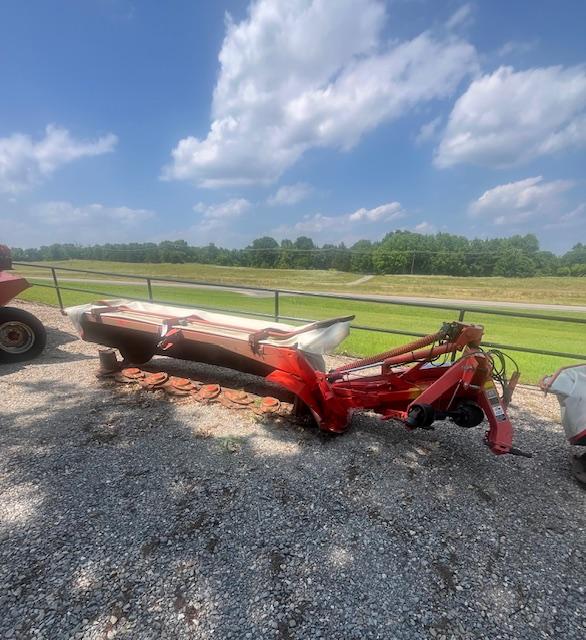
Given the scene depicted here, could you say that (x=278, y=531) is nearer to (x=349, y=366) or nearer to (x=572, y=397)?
(x=349, y=366)

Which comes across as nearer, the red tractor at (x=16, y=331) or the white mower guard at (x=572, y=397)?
the white mower guard at (x=572, y=397)

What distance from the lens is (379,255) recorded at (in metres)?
65.8

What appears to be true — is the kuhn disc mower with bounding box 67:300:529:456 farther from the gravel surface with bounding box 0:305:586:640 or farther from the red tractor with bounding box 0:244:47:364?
the red tractor with bounding box 0:244:47:364

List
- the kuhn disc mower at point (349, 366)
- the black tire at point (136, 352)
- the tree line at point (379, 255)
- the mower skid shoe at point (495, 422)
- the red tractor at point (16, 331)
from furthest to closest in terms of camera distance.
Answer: the tree line at point (379, 255) < the red tractor at point (16, 331) < the black tire at point (136, 352) < the kuhn disc mower at point (349, 366) < the mower skid shoe at point (495, 422)

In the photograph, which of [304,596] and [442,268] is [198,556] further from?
[442,268]

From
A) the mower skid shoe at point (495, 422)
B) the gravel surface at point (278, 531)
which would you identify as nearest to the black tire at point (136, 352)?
the gravel surface at point (278, 531)

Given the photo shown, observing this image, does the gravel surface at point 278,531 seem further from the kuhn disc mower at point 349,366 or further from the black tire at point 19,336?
the black tire at point 19,336

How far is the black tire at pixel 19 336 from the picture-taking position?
17.0ft

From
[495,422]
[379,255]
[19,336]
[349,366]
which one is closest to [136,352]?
[19,336]

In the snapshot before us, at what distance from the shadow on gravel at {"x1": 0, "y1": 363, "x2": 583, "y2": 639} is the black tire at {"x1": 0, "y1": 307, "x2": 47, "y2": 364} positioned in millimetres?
2529

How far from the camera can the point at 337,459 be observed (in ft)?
9.70

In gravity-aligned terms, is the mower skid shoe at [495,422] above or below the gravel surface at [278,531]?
above

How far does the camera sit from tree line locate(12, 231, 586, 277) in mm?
45156

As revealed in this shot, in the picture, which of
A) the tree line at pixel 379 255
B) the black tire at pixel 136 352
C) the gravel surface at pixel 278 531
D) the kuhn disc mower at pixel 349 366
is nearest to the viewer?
the gravel surface at pixel 278 531
